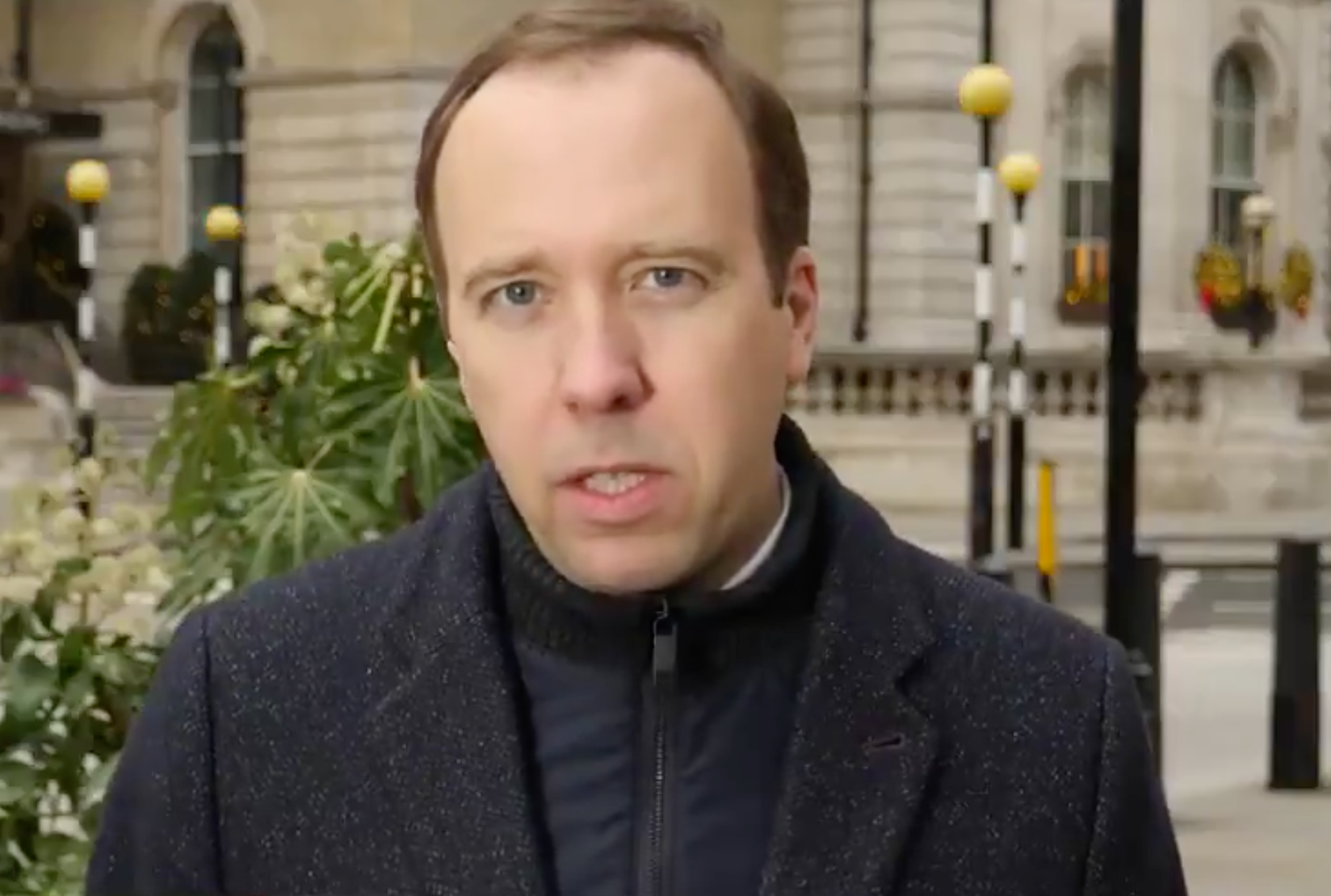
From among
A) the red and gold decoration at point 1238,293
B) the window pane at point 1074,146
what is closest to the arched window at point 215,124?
the window pane at point 1074,146

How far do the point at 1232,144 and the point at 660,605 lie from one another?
94.3 ft

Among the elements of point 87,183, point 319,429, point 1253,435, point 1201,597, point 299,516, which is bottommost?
point 1201,597

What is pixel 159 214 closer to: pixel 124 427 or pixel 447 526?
pixel 124 427

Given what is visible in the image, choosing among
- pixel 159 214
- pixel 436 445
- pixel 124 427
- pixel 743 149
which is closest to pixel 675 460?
pixel 743 149

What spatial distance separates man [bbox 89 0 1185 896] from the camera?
1710 mm

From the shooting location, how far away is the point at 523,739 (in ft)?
5.92

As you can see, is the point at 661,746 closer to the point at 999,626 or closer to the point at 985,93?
the point at 999,626

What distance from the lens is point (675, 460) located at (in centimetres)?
171

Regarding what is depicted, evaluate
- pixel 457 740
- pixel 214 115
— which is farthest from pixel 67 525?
pixel 214 115

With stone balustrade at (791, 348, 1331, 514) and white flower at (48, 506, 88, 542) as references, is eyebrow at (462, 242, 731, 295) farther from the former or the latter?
stone balustrade at (791, 348, 1331, 514)

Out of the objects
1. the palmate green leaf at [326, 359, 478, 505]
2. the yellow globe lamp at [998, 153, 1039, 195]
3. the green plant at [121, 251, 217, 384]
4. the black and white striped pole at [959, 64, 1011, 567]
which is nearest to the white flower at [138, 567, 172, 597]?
the palmate green leaf at [326, 359, 478, 505]

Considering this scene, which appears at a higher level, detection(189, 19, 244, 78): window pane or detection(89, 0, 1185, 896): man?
detection(189, 19, 244, 78): window pane

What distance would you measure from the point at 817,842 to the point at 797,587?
183mm

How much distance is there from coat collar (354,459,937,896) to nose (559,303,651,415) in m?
0.22
